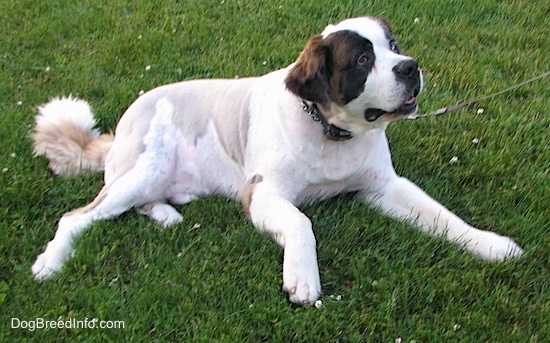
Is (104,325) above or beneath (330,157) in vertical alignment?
beneath

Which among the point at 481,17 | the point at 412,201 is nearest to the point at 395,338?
the point at 412,201

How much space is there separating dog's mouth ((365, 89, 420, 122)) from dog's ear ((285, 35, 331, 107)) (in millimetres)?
222

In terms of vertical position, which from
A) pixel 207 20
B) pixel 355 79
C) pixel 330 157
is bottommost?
pixel 207 20

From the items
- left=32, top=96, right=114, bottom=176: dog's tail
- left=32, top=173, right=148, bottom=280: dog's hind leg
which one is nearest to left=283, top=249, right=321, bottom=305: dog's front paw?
left=32, top=173, right=148, bottom=280: dog's hind leg

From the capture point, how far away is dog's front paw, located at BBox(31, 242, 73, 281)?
3744mm

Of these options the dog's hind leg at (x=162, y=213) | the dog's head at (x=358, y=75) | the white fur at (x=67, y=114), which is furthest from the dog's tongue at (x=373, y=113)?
the white fur at (x=67, y=114)

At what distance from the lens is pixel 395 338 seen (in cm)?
325

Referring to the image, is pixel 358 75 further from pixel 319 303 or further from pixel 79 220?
pixel 79 220

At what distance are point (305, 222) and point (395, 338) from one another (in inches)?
30.0

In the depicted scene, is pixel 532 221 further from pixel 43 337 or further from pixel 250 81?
pixel 43 337

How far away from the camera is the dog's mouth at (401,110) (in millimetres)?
3660

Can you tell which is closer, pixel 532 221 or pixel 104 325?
pixel 104 325

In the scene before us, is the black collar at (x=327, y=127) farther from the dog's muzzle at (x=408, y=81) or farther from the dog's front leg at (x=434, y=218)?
the dog's front leg at (x=434, y=218)

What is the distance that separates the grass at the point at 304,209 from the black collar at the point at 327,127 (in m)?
0.44
